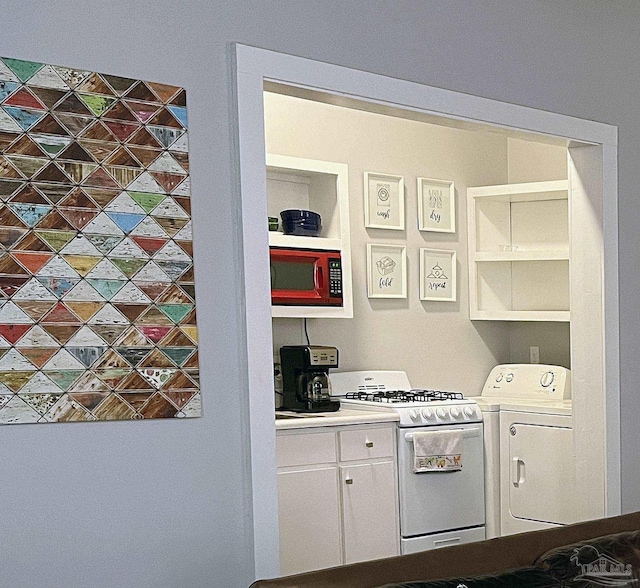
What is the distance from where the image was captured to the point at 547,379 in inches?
214

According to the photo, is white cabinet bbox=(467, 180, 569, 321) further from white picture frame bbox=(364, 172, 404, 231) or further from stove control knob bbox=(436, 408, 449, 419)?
stove control knob bbox=(436, 408, 449, 419)

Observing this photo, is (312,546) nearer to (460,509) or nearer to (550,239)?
(460,509)

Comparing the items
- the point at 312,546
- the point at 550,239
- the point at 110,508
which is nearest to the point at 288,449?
the point at 312,546

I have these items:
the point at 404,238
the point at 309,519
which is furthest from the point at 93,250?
the point at 404,238

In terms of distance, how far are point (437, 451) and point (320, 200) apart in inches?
58.7

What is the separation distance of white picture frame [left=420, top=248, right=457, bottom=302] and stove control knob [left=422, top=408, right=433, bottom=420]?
37.8 inches

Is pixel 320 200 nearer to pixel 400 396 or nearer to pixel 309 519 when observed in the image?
pixel 400 396

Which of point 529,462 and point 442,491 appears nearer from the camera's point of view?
point 442,491

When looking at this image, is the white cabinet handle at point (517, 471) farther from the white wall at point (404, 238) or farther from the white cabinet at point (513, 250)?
the white cabinet at point (513, 250)

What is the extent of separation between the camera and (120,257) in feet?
8.68

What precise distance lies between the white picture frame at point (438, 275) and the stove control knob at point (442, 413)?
92cm

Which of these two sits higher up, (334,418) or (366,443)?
(334,418)

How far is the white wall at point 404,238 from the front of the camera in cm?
507

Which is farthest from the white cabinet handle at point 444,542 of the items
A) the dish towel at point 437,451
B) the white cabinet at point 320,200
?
the white cabinet at point 320,200
